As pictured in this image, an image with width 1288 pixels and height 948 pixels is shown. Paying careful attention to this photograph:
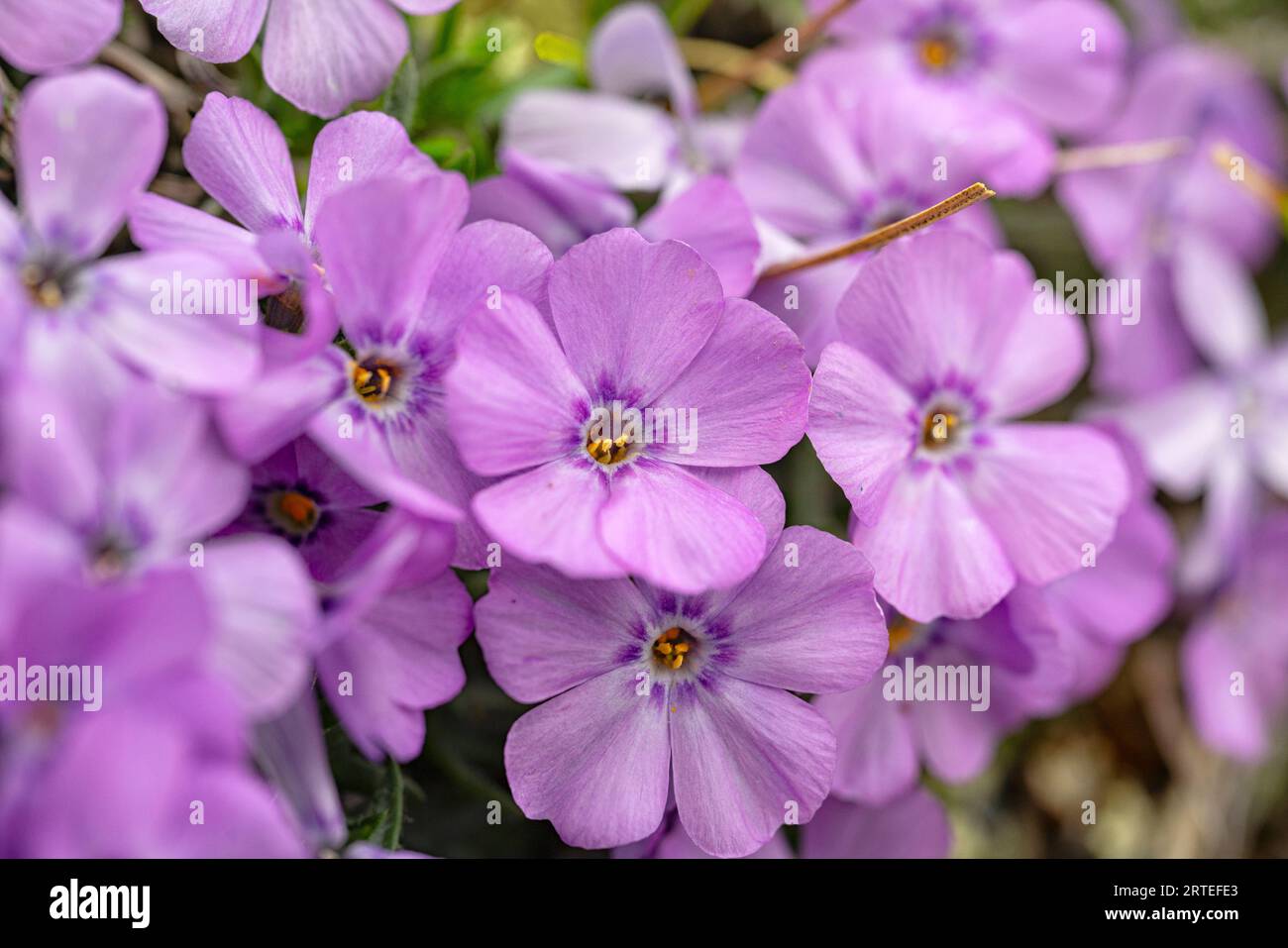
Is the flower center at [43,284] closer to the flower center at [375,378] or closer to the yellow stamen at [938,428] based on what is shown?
the flower center at [375,378]

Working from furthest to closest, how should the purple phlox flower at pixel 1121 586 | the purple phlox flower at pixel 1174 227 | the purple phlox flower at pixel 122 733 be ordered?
the purple phlox flower at pixel 1174 227 → the purple phlox flower at pixel 1121 586 → the purple phlox flower at pixel 122 733

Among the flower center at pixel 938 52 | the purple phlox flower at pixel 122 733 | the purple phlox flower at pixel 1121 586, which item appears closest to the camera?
the purple phlox flower at pixel 122 733

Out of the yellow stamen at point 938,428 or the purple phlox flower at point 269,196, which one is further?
the yellow stamen at point 938,428

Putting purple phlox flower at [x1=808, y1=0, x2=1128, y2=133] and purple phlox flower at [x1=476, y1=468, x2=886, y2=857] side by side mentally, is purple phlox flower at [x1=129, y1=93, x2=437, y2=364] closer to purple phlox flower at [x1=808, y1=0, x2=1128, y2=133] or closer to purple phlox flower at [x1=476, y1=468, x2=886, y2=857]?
purple phlox flower at [x1=476, y1=468, x2=886, y2=857]

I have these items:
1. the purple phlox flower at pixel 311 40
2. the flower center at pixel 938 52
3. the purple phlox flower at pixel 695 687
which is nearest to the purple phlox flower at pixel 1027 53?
the flower center at pixel 938 52

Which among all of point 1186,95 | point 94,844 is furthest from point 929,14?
point 94,844

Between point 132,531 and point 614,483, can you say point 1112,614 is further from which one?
point 132,531
